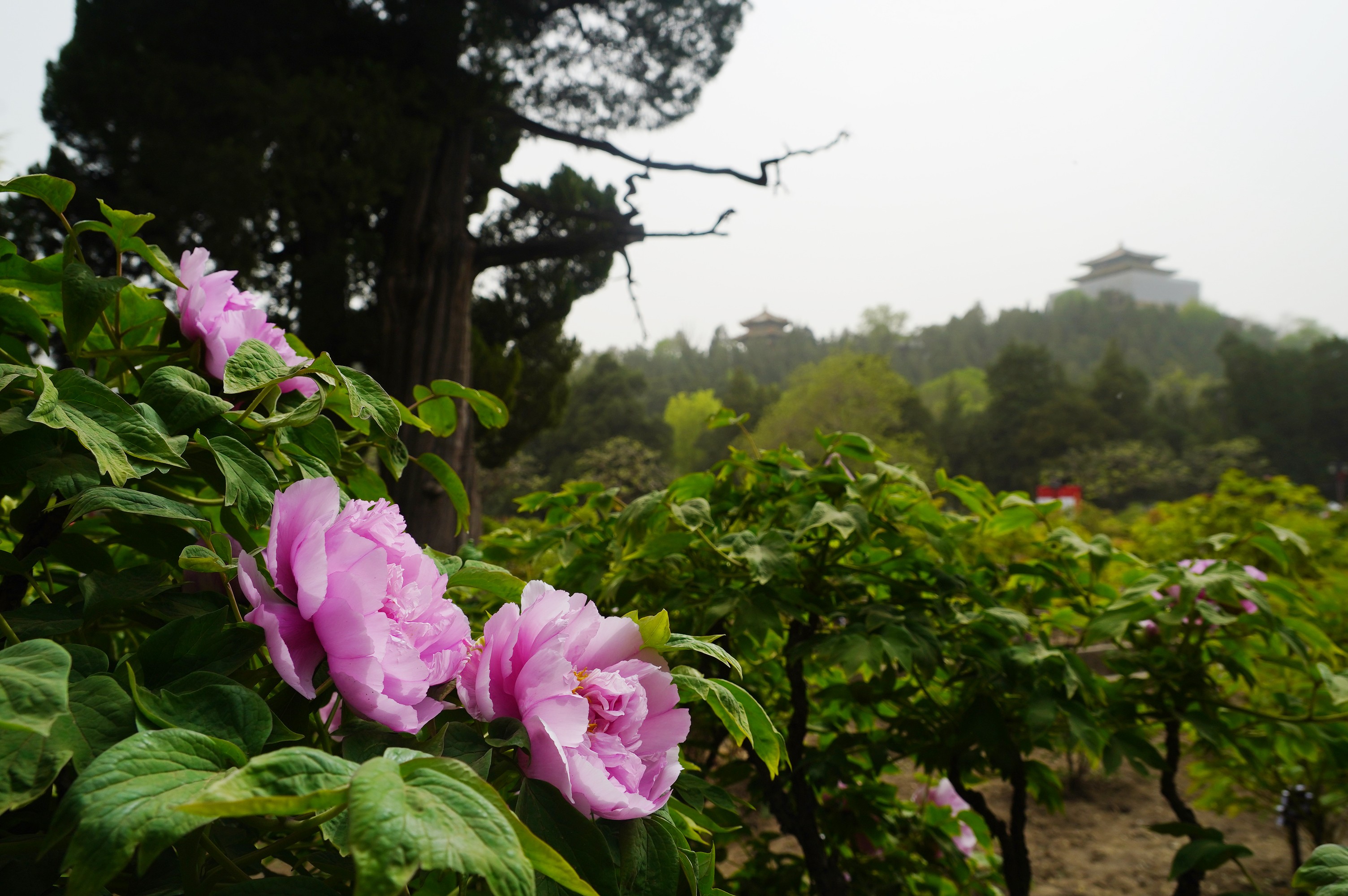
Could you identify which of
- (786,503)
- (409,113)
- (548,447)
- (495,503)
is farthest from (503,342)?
(548,447)

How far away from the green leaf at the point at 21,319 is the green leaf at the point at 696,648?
47 centimetres

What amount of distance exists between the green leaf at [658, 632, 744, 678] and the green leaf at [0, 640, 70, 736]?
24 cm

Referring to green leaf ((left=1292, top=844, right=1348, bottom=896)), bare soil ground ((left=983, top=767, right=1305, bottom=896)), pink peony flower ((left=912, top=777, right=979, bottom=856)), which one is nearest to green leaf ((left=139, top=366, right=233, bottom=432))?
green leaf ((left=1292, top=844, right=1348, bottom=896))

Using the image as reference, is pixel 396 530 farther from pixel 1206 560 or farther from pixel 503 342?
pixel 503 342

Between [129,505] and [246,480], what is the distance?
0.05 m

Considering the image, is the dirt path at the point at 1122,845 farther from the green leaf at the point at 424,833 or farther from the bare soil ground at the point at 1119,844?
the green leaf at the point at 424,833

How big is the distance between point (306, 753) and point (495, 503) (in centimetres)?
1830

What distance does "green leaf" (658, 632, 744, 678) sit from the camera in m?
0.40

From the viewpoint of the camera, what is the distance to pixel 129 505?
0.35 metres

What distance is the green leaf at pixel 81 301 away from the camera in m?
0.45

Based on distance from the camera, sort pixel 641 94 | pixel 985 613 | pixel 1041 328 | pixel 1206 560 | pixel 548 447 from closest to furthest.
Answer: pixel 985 613 → pixel 1206 560 → pixel 641 94 → pixel 548 447 → pixel 1041 328

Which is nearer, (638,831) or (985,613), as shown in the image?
(638,831)

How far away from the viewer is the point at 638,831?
1.19 feet

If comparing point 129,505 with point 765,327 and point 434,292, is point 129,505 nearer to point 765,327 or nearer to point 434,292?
point 434,292
